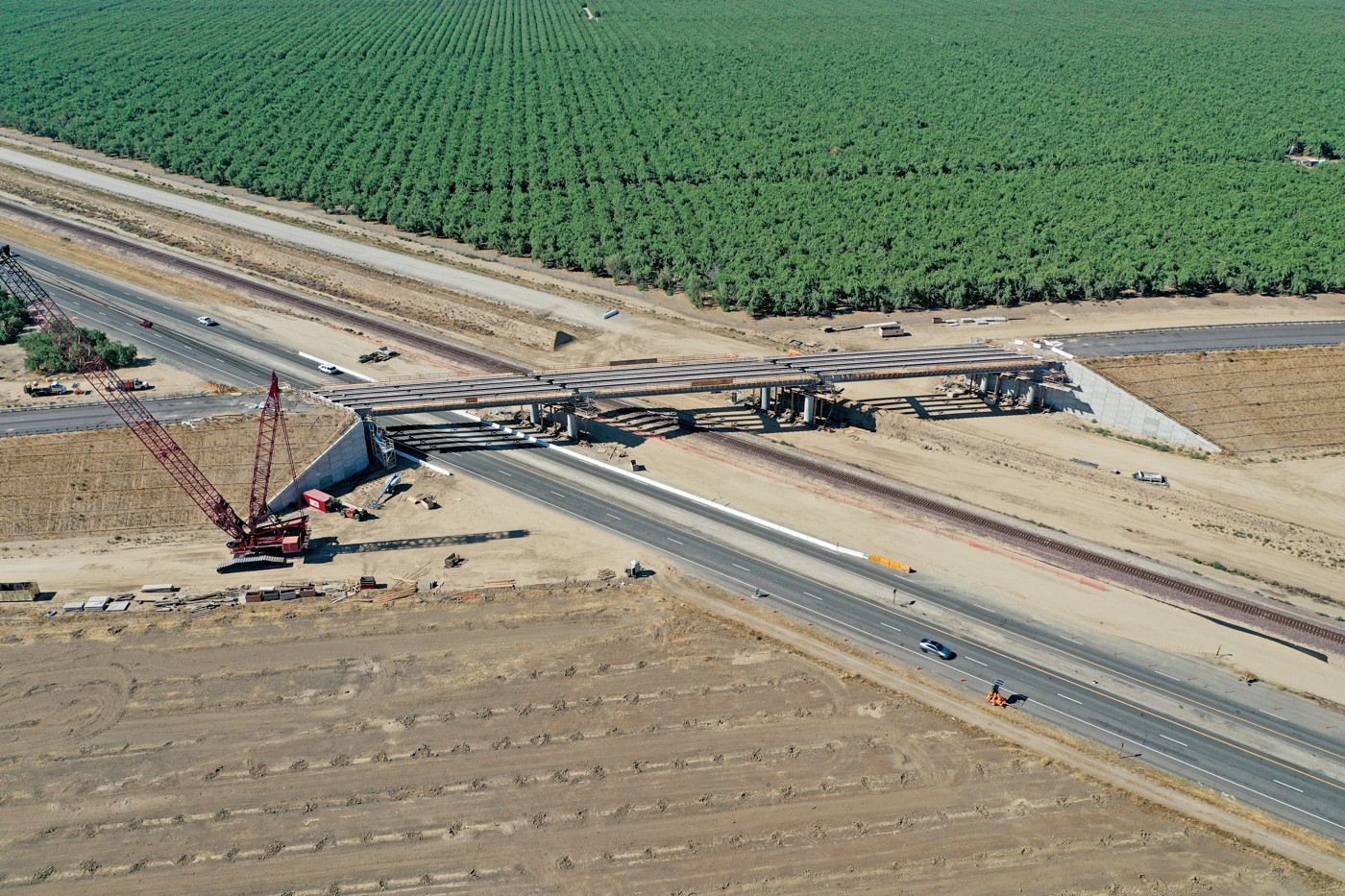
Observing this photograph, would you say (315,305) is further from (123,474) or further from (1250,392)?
(1250,392)

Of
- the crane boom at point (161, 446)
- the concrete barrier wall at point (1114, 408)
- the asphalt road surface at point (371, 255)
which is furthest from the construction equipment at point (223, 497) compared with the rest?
the concrete barrier wall at point (1114, 408)

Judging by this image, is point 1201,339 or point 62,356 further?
point 1201,339

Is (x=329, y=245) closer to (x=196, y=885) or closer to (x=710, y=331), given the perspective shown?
(x=710, y=331)

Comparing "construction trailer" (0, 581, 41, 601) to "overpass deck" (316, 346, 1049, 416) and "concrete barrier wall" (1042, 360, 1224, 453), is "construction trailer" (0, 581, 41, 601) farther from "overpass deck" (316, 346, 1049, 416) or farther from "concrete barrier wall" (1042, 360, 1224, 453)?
"concrete barrier wall" (1042, 360, 1224, 453)

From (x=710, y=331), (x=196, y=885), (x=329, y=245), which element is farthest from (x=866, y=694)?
(x=329, y=245)

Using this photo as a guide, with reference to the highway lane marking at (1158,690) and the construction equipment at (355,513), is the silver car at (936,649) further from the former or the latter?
the construction equipment at (355,513)

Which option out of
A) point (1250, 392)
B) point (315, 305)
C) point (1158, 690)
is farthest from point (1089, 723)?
point (315, 305)

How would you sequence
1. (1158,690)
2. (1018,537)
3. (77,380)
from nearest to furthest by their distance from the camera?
(1158,690), (1018,537), (77,380)
